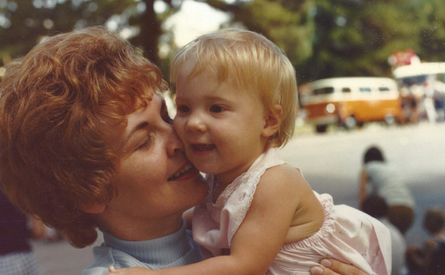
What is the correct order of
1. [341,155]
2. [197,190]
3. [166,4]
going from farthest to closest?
[341,155] < [166,4] < [197,190]

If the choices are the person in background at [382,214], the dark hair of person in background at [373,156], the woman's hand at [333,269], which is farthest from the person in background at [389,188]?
the woman's hand at [333,269]

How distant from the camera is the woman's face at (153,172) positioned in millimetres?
1267

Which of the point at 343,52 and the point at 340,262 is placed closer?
the point at 340,262

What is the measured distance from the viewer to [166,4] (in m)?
1.92

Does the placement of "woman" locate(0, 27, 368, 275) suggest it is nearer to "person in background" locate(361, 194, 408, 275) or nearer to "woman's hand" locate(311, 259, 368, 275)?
"woman's hand" locate(311, 259, 368, 275)

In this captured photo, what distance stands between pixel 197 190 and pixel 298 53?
36.9 inches

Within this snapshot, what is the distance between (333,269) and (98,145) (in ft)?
2.23

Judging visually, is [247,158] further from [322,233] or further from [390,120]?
[390,120]

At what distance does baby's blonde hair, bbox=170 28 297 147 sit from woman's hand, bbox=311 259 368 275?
13.1 inches

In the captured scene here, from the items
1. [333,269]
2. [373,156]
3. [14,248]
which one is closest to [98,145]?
[333,269]

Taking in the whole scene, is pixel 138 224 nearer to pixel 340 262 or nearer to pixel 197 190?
pixel 197 190

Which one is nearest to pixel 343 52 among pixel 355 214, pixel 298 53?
pixel 298 53

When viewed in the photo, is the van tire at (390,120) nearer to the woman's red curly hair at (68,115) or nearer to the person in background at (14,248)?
the person in background at (14,248)

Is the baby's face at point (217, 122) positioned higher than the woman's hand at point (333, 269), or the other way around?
the baby's face at point (217, 122)
